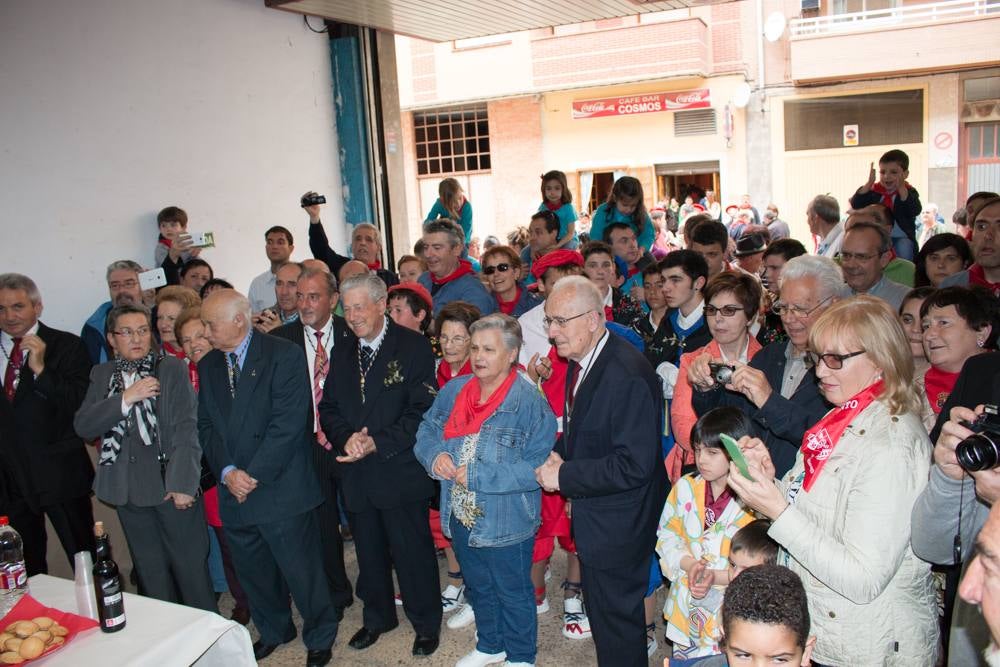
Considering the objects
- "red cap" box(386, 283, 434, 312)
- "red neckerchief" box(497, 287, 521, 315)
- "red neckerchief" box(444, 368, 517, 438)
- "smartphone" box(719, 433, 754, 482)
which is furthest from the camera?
"red neckerchief" box(497, 287, 521, 315)

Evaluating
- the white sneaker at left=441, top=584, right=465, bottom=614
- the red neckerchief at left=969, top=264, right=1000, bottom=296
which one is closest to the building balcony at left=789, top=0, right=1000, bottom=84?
the red neckerchief at left=969, top=264, right=1000, bottom=296

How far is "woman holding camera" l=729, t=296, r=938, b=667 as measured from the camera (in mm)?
2240

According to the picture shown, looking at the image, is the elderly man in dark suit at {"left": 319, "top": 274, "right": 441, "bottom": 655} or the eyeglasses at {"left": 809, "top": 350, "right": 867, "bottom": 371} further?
the elderly man in dark suit at {"left": 319, "top": 274, "right": 441, "bottom": 655}

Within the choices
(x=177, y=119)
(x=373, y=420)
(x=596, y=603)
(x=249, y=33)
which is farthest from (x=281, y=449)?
(x=249, y=33)

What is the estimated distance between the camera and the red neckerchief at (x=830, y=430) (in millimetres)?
2395

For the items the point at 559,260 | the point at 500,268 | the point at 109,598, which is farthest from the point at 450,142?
the point at 109,598

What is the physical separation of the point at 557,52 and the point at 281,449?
17204mm

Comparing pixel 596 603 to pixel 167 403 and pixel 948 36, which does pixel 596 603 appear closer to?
pixel 167 403

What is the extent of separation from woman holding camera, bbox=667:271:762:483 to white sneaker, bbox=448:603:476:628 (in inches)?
61.7

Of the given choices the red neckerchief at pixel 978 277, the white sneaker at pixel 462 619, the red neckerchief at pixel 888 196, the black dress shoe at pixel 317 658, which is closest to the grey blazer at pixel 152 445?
the black dress shoe at pixel 317 658

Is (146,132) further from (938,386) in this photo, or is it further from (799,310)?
(938,386)

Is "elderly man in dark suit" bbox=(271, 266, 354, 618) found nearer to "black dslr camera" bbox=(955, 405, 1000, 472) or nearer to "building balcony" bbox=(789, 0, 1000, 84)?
"black dslr camera" bbox=(955, 405, 1000, 472)

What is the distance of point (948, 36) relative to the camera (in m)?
16.1

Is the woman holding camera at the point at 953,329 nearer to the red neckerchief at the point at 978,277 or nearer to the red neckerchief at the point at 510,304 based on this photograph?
the red neckerchief at the point at 978,277
